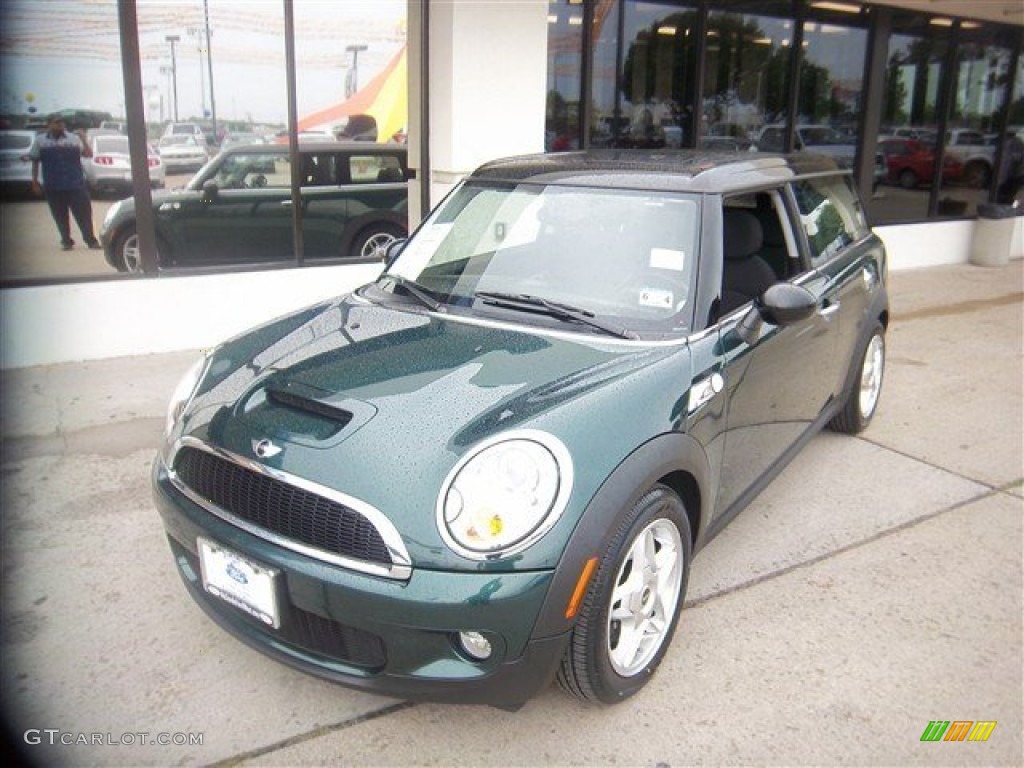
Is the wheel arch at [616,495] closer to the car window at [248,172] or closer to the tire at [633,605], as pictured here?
the tire at [633,605]

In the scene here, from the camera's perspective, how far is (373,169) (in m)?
8.30

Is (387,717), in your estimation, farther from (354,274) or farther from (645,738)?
(354,274)

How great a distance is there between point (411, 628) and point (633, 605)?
0.75 m

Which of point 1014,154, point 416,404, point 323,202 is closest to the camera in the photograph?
point 416,404

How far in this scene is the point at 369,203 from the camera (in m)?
8.16

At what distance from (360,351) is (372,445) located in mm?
615

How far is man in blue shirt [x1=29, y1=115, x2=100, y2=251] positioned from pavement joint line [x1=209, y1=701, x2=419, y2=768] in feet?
17.9

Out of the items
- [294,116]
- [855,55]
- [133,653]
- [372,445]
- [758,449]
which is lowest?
[133,653]

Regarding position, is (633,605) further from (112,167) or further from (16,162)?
(16,162)

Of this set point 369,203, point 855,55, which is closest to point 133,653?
point 369,203

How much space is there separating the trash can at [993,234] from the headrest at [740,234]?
32.5 feet

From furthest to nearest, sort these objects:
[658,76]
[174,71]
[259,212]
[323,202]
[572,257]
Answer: [658,76] → [323,202] → [259,212] → [174,71] → [572,257]

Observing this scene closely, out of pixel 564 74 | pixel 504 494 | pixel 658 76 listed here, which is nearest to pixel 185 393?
pixel 504 494

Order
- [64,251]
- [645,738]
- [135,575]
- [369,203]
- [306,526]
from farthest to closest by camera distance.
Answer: [369,203] < [64,251] < [135,575] < [645,738] < [306,526]
